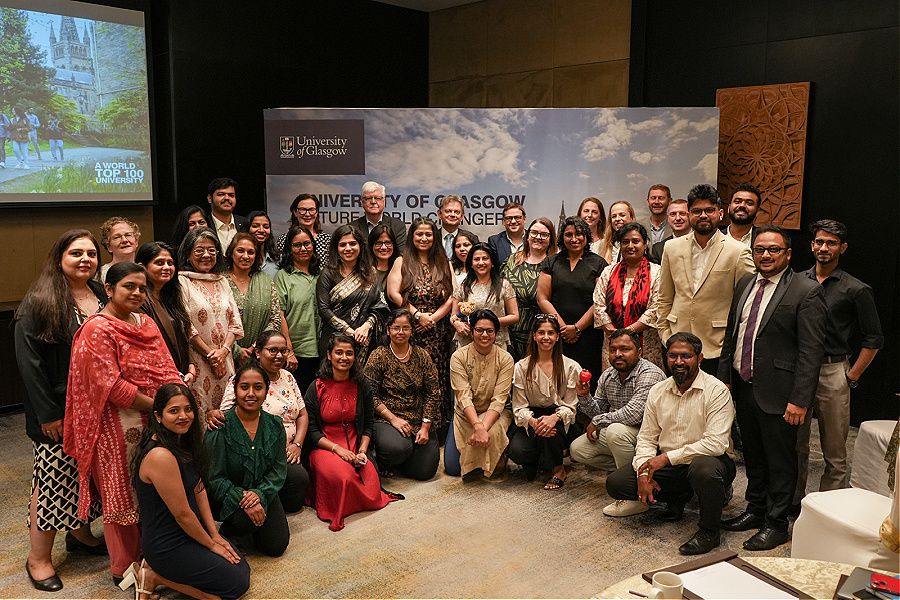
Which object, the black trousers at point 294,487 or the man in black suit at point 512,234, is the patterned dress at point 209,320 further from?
the man in black suit at point 512,234

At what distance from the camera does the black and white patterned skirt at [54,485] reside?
127 inches

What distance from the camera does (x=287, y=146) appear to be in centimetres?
619

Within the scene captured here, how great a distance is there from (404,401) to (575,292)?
1.23 meters

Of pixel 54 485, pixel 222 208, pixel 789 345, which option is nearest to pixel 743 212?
pixel 789 345

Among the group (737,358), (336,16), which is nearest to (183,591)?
(737,358)

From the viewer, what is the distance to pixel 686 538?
146 inches

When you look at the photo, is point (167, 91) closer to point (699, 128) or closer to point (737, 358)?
point (699, 128)

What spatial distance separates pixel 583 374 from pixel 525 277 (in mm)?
875

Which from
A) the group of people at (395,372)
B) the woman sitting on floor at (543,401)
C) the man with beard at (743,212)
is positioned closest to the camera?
the group of people at (395,372)

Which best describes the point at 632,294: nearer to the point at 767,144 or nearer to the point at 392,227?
the point at 392,227

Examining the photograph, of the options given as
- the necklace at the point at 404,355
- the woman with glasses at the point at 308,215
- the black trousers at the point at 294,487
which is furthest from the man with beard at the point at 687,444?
the woman with glasses at the point at 308,215

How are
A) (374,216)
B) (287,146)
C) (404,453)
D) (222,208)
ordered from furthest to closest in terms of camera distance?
(287,146)
(374,216)
(222,208)
(404,453)

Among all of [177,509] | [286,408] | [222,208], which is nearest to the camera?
[177,509]

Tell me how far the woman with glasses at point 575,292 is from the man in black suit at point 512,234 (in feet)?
1.52
